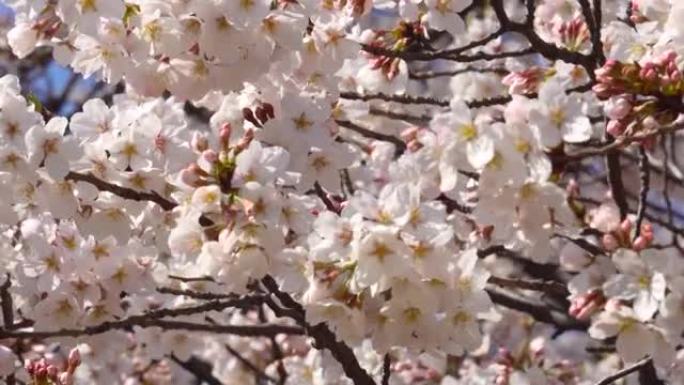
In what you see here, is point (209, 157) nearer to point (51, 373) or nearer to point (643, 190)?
point (51, 373)

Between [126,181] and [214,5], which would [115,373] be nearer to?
[126,181]

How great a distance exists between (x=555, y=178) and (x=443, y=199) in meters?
0.47

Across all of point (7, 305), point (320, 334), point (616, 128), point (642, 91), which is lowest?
point (7, 305)

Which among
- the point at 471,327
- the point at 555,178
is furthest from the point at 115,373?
the point at 555,178

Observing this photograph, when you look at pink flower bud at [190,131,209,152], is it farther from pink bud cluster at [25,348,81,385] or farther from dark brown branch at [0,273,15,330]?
dark brown branch at [0,273,15,330]

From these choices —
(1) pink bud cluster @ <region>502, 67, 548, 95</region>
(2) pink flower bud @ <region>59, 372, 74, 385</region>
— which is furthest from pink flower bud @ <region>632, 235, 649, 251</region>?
(2) pink flower bud @ <region>59, 372, 74, 385</region>

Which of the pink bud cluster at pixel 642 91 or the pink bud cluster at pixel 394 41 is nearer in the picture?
the pink bud cluster at pixel 642 91

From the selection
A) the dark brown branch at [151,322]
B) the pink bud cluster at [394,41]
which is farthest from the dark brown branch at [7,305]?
the pink bud cluster at [394,41]

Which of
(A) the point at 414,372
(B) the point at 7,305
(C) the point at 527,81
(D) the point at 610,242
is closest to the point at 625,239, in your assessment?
(D) the point at 610,242

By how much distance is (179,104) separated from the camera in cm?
300

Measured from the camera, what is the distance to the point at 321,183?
298 centimetres

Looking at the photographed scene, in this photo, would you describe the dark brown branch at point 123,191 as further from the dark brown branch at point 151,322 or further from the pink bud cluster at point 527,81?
the pink bud cluster at point 527,81

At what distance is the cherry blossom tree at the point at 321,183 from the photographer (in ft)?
7.89

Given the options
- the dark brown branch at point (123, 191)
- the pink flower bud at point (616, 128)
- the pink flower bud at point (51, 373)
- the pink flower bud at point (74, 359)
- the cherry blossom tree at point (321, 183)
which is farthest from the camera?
the pink flower bud at point (74, 359)
